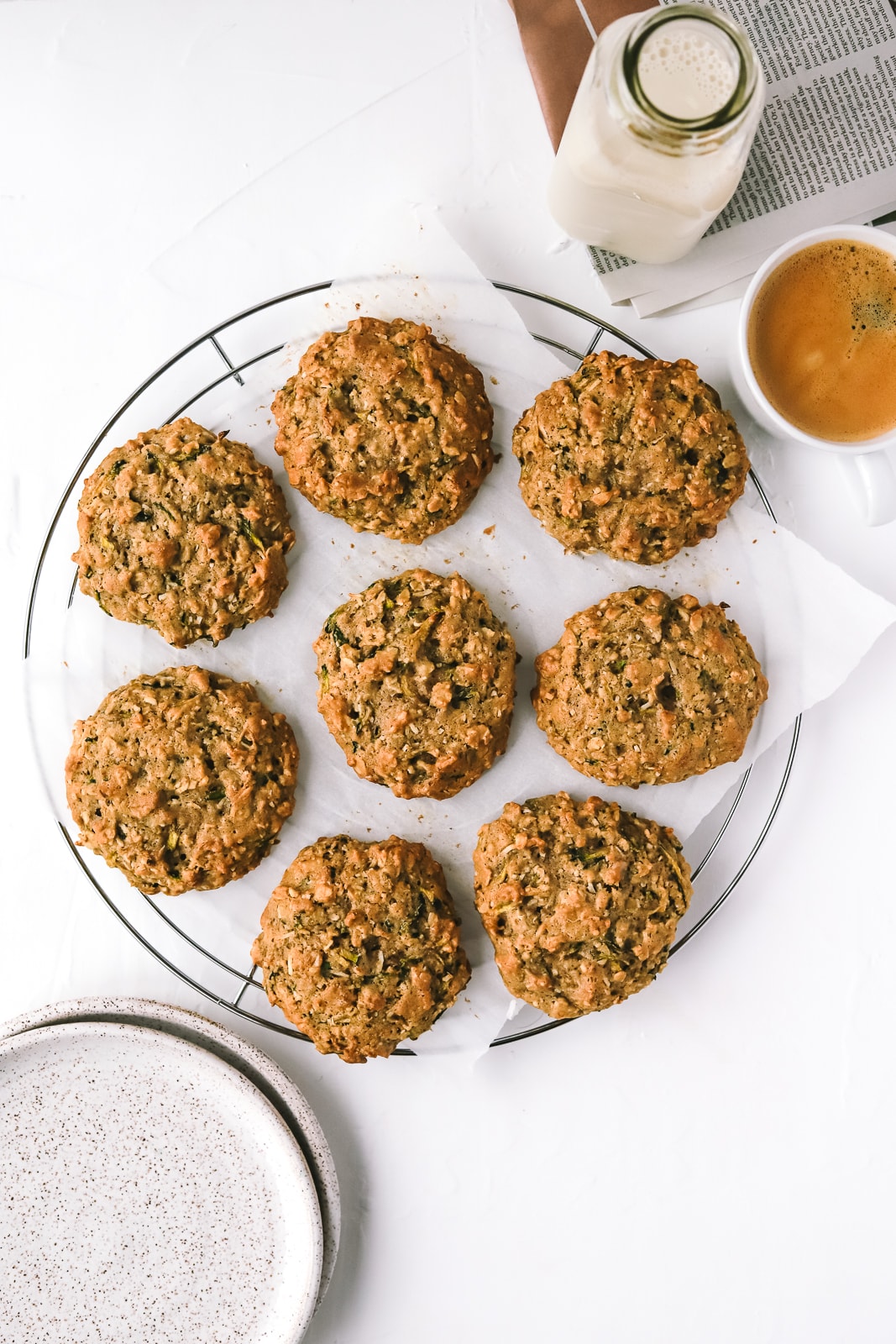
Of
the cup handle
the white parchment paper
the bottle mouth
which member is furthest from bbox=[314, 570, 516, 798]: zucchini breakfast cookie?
the bottle mouth

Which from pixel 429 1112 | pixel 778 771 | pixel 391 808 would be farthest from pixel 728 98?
pixel 429 1112


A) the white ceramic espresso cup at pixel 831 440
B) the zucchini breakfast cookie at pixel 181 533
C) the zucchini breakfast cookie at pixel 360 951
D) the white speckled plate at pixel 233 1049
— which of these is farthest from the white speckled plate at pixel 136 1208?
the white ceramic espresso cup at pixel 831 440

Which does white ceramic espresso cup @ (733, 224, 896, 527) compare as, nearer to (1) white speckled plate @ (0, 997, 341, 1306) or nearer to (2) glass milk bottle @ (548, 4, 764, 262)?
(2) glass milk bottle @ (548, 4, 764, 262)

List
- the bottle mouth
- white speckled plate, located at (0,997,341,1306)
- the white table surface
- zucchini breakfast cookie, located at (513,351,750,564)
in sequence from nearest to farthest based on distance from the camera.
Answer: the bottle mouth → zucchini breakfast cookie, located at (513,351,750,564) → white speckled plate, located at (0,997,341,1306) → the white table surface

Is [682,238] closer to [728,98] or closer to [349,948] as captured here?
[728,98]

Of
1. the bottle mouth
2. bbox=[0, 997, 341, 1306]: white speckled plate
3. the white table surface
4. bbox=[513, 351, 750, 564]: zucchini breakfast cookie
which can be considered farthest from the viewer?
the white table surface

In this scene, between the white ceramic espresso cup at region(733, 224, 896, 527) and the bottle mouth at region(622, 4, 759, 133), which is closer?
the bottle mouth at region(622, 4, 759, 133)
